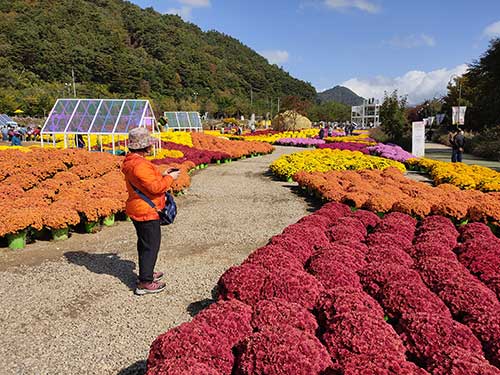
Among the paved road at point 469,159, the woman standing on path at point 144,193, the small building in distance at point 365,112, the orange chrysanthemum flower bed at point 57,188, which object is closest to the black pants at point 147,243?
the woman standing on path at point 144,193

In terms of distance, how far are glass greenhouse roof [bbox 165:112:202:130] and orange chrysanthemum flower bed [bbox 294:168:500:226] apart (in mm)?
20192

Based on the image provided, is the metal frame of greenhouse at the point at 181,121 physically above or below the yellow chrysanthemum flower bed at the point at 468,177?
above

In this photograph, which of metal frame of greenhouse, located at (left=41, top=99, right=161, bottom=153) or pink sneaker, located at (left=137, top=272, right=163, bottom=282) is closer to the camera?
pink sneaker, located at (left=137, top=272, right=163, bottom=282)

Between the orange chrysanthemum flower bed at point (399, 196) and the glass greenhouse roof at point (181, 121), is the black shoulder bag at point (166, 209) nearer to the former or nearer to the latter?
the orange chrysanthemum flower bed at point (399, 196)

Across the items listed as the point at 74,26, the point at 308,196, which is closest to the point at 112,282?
the point at 308,196

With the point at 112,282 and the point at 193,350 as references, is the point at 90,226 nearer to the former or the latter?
the point at 112,282

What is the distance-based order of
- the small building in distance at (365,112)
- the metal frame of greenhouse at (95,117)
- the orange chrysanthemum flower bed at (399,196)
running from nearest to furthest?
the orange chrysanthemum flower bed at (399,196) → the metal frame of greenhouse at (95,117) → the small building in distance at (365,112)

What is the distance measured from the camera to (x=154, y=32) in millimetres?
120188

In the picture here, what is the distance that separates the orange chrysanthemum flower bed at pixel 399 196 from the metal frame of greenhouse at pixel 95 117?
7495mm

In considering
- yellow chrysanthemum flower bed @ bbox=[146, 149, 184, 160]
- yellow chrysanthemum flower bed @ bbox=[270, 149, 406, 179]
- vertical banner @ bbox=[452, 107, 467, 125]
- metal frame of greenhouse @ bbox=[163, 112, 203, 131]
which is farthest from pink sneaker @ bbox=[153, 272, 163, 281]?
metal frame of greenhouse @ bbox=[163, 112, 203, 131]

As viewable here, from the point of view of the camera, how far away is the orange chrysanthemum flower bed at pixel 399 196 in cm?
722

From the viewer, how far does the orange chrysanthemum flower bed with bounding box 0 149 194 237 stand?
6469 millimetres

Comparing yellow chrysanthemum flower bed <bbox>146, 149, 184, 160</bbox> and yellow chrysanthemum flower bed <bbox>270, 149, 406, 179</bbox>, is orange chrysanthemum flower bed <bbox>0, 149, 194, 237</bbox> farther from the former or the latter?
yellow chrysanthemum flower bed <bbox>146, 149, 184, 160</bbox>

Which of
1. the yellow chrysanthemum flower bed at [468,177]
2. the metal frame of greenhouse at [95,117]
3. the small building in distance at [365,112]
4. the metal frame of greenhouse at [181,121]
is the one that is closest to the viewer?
the yellow chrysanthemum flower bed at [468,177]
